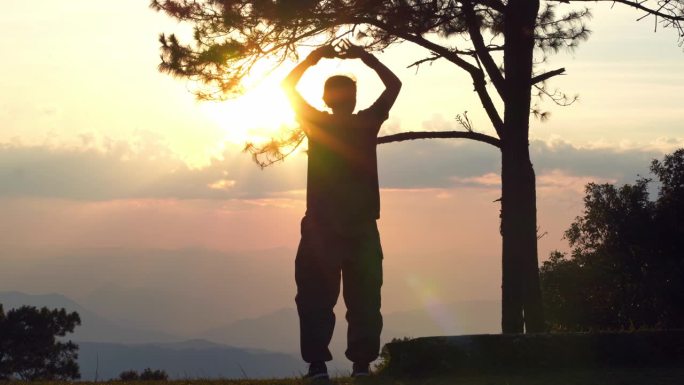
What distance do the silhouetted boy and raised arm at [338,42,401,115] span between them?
0.05 m

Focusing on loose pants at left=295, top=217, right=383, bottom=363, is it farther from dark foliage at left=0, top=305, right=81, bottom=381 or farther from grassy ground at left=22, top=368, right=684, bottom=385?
dark foliage at left=0, top=305, right=81, bottom=381

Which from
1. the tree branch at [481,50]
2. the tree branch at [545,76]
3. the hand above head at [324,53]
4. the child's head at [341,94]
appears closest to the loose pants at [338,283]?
Answer: the child's head at [341,94]

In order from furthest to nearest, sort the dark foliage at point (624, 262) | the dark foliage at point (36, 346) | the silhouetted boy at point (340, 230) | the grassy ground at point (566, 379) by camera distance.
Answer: the dark foliage at point (36, 346) → the dark foliage at point (624, 262) → the silhouetted boy at point (340, 230) → the grassy ground at point (566, 379)

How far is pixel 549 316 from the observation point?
42594 mm

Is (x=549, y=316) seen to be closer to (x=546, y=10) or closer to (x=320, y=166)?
(x=546, y=10)

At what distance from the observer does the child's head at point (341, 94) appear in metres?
8.85

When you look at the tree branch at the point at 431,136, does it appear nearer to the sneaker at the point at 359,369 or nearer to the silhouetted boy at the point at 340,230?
the silhouetted boy at the point at 340,230

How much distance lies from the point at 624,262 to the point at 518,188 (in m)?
27.2

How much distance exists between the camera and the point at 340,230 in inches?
342

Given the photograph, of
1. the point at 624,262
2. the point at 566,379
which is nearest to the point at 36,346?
the point at 624,262

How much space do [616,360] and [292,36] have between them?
8247 millimetres

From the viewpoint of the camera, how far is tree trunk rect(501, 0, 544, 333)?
15.4 m

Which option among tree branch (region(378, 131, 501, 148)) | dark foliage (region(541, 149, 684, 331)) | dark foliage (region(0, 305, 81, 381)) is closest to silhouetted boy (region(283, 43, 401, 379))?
tree branch (region(378, 131, 501, 148))

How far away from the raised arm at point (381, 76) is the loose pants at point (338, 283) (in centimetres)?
115
